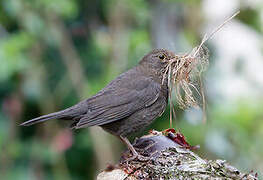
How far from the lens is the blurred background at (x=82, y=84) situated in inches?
213

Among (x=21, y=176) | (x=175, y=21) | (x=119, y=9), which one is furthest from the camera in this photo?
(x=175, y=21)

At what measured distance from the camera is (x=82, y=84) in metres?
5.64

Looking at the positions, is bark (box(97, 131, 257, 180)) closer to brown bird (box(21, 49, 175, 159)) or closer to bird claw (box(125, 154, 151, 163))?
bird claw (box(125, 154, 151, 163))

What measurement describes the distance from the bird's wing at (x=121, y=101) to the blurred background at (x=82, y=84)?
1438mm

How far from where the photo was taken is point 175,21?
6629 millimetres

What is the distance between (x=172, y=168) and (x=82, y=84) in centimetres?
319

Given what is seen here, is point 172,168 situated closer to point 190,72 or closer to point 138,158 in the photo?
point 138,158

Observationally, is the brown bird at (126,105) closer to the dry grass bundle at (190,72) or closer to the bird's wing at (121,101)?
the bird's wing at (121,101)

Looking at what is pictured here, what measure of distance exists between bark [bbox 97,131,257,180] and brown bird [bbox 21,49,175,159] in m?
0.96

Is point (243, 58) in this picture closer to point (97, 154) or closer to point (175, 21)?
point (175, 21)

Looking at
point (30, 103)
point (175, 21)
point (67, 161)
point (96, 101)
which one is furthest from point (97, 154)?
point (175, 21)

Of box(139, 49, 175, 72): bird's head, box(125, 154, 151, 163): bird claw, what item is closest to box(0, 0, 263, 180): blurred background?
box(139, 49, 175, 72): bird's head

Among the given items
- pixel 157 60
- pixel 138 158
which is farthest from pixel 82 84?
pixel 138 158

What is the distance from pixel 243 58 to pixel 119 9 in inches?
72.6
